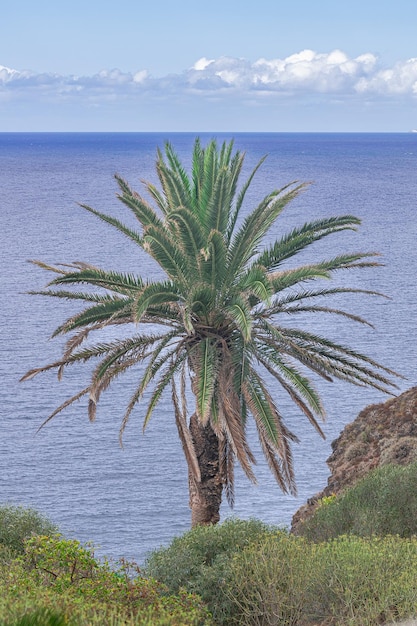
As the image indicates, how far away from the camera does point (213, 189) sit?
24438 millimetres

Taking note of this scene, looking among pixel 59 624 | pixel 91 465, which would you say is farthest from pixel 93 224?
pixel 59 624

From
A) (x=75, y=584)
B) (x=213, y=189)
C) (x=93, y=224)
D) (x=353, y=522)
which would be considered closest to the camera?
(x=75, y=584)

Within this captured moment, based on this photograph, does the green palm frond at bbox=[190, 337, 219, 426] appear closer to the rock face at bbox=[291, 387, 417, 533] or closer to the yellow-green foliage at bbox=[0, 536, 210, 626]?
the yellow-green foliage at bbox=[0, 536, 210, 626]

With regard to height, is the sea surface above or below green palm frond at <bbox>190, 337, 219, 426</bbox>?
below

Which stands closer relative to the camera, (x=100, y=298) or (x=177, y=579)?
(x=177, y=579)

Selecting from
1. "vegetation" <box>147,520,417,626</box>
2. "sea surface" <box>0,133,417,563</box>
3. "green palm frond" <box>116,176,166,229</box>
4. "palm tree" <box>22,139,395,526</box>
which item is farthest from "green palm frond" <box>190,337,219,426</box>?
"sea surface" <box>0,133,417,563</box>

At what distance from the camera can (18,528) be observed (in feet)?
75.9

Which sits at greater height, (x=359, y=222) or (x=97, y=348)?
(x=359, y=222)

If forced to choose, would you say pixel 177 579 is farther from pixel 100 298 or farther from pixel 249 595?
pixel 100 298

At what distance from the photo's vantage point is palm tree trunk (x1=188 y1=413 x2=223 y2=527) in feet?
81.9

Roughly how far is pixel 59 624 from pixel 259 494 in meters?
42.8

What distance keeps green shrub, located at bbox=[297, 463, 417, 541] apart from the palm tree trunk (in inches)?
108

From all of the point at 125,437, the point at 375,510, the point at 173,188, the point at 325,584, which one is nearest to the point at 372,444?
the point at 375,510

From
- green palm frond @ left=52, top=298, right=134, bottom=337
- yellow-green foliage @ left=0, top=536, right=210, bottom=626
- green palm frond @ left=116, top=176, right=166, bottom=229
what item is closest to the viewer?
yellow-green foliage @ left=0, top=536, right=210, bottom=626
